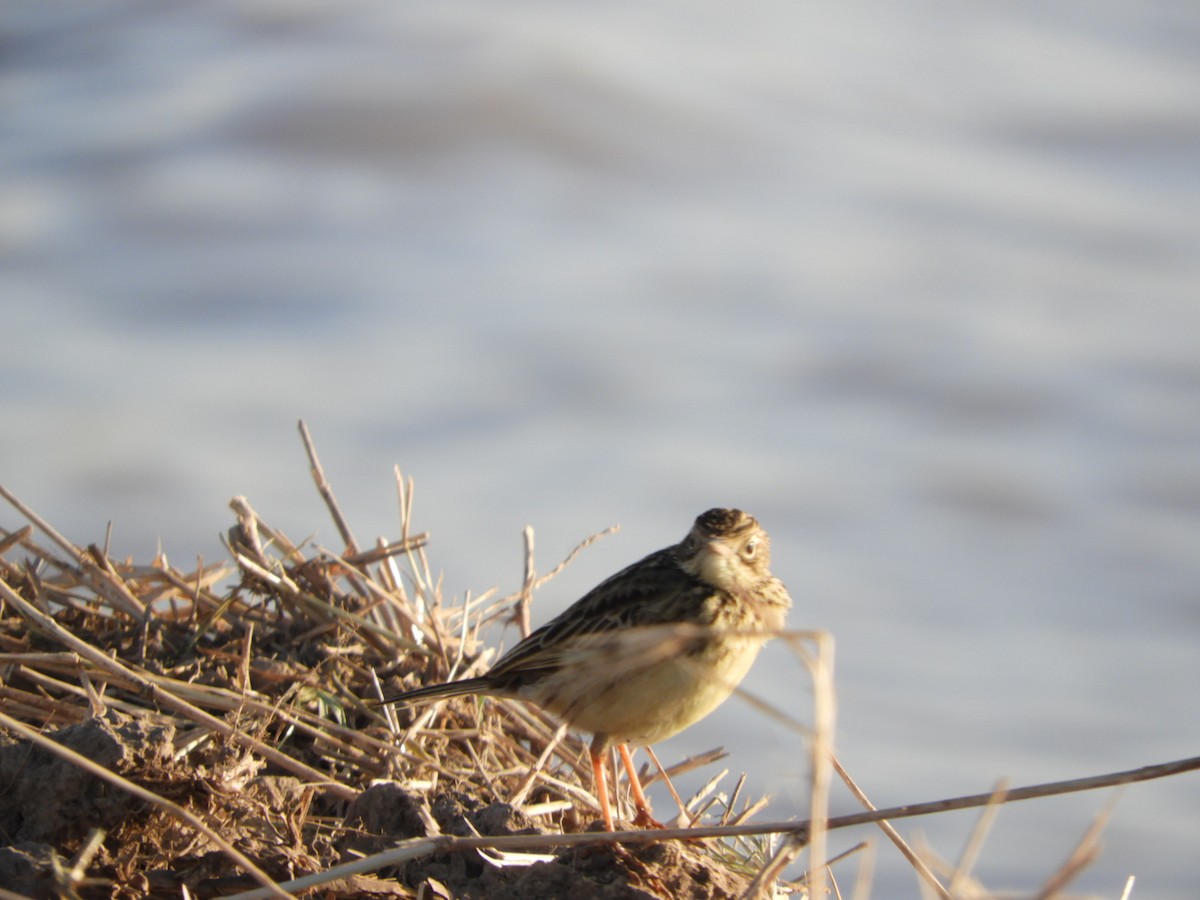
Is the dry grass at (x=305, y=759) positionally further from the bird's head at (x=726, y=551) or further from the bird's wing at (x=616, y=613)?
the bird's head at (x=726, y=551)

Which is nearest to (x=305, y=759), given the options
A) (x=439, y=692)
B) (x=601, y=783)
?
(x=439, y=692)

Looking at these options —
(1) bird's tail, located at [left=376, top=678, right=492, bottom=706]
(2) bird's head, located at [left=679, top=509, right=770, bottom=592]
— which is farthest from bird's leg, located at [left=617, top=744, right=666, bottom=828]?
(2) bird's head, located at [left=679, top=509, right=770, bottom=592]

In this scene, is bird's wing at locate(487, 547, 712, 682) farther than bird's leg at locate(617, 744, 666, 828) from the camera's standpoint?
Yes

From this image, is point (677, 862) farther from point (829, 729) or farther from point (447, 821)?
point (829, 729)

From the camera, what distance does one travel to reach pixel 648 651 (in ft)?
18.5

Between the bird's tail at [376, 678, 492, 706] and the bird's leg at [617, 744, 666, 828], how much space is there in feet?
1.94

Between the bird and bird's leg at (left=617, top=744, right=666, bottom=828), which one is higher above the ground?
the bird

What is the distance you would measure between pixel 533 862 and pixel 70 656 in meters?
2.15

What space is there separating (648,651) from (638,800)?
2.79 feet

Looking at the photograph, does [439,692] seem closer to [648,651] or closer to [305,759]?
[305,759]

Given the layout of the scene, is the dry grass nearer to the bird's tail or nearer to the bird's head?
the bird's tail

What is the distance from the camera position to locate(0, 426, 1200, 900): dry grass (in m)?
4.34

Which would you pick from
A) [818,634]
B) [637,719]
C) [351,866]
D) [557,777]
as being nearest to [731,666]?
[637,719]

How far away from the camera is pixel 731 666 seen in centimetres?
592
